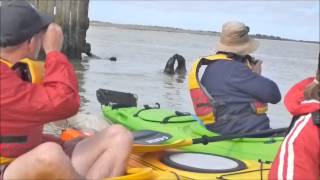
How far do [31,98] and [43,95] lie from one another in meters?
0.06

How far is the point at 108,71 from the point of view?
54.1 ft

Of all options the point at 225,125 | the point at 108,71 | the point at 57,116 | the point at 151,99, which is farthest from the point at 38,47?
the point at 108,71

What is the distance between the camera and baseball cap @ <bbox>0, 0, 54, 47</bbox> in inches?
119

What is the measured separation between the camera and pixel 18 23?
3.04 m

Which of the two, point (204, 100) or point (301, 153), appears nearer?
point (301, 153)

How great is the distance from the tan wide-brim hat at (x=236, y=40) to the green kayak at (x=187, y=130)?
68 centimetres

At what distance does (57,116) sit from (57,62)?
0.86 feet

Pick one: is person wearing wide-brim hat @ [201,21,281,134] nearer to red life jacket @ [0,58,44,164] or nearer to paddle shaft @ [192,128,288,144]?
paddle shaft @ [192,128,288,144]

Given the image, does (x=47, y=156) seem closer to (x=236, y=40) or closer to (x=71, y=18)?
(x=236, y=40)

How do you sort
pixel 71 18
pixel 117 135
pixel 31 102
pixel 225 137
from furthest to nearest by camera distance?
pixel 71 18, pixel 225 137, pixel 117 135, pixel 31 102

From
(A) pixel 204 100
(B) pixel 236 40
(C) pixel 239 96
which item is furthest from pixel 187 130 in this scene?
(B) pixel 236 40

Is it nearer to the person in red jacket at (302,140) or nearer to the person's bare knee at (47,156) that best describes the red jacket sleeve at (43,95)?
the person's bare knee at (47,156)

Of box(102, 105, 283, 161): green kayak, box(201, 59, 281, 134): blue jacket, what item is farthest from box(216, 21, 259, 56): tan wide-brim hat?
box(102, 105, 283, 161): green kayak

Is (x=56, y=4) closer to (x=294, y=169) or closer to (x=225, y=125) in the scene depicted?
(x=225, y=125)
